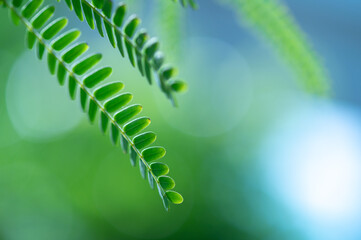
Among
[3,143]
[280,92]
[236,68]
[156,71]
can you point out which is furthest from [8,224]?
[156,71]

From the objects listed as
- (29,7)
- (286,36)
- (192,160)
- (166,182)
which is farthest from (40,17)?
(192,160)

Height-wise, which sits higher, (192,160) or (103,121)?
(192,160)

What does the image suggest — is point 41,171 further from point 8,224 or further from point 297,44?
point 297,44

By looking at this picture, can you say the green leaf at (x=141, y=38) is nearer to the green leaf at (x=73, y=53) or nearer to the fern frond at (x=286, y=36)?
the green leaf at (x=73, y=53)

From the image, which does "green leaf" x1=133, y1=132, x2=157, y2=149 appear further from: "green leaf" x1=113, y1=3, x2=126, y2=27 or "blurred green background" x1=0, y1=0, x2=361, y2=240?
"blurred green background" x1=0, y1=0, x2=361, y2=240

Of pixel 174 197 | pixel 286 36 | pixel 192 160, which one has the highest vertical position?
pixel 192 160

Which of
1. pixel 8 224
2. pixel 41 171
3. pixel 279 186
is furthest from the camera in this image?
pixel 279 186

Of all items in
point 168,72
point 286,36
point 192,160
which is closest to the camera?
point 168,72

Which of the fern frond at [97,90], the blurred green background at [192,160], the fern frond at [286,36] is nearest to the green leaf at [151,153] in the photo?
the fern frond at [97,90]

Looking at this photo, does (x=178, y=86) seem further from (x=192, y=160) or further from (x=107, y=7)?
(x=192, y=160)
